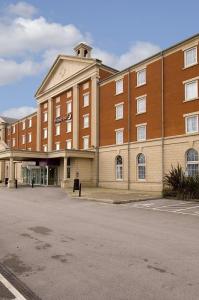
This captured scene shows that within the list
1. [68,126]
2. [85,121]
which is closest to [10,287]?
[85,121]

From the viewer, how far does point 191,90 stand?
29.7 m

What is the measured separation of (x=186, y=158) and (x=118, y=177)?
1031 cm

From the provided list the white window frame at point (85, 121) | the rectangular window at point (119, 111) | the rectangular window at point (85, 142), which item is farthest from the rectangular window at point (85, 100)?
the rectangular window at point (119, 111)

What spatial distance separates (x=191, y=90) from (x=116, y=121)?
1088 cm

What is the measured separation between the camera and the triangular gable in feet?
145

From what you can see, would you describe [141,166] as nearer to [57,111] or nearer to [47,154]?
[47,154]

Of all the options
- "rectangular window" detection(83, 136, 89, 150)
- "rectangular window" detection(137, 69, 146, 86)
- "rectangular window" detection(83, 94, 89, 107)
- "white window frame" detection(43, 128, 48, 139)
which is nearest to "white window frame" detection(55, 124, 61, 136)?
"white window frame" detection(43, 128, 48, 139)

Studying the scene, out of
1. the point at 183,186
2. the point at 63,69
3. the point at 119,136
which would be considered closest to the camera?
the point at 183,186

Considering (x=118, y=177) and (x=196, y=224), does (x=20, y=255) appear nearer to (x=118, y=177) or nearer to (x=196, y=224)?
(x=196, y=224)

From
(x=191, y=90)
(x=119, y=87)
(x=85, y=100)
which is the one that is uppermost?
(x=119, y=87)

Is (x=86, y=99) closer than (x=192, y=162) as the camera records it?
No

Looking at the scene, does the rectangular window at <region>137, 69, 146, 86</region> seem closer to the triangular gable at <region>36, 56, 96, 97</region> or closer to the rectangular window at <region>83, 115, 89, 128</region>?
the triangular gable at <region>36, 56, 96, 97</region>

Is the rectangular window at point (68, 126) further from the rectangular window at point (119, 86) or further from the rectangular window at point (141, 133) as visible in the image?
the rectangular window at point (141, 133)

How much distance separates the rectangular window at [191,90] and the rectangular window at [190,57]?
66.7 inches
